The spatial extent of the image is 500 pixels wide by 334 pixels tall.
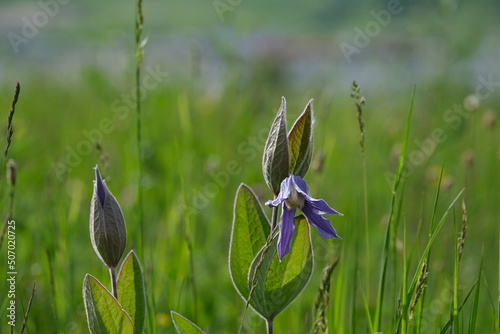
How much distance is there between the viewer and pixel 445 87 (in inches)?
142

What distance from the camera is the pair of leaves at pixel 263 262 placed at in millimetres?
1168

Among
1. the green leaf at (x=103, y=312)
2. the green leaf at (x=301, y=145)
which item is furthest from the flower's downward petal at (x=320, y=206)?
the green leaf at (x=103, y=312)

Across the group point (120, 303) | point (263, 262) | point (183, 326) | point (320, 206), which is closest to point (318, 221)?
point (320, 206)

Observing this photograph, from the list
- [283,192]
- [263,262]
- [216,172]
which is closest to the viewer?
[283,192]

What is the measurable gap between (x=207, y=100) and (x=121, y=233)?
3.30 m

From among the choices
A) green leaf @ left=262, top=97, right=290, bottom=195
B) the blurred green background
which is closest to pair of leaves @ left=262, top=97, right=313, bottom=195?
green leaf @ left=262, top=97, right=290, bottom=195

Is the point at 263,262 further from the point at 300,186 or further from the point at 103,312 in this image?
the point at 103,312

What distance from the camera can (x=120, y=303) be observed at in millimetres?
1207

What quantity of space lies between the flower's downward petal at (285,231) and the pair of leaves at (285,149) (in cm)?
9

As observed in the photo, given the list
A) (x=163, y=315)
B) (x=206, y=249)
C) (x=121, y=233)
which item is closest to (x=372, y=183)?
(x=206, y=249)

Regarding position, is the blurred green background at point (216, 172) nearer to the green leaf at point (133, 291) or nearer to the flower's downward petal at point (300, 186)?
the green leaf at point (133, 291)

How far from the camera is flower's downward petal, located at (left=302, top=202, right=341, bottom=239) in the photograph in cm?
108

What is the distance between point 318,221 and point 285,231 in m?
0.07

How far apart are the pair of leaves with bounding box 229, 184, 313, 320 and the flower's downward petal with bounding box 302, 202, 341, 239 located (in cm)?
6
